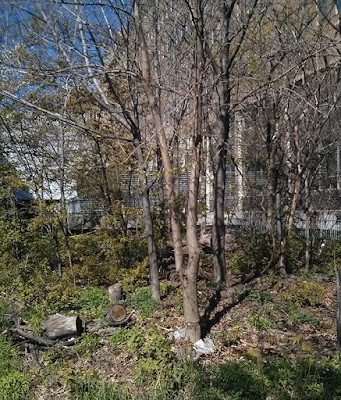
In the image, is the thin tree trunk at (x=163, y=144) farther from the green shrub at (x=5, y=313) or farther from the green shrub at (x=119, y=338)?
the green shrub at (x=5, y=313)

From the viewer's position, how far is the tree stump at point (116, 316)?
18.4 feet

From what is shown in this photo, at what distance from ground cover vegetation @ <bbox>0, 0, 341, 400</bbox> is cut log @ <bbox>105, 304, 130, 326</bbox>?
0.12m

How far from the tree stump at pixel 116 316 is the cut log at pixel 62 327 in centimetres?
45

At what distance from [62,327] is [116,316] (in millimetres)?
839

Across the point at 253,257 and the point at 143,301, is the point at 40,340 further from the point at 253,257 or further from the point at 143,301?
the point at 253,257

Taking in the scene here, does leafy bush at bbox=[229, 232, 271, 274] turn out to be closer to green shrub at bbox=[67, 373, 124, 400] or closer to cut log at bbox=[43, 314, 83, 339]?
cut log at bbox=[43, 314, 83, 339]

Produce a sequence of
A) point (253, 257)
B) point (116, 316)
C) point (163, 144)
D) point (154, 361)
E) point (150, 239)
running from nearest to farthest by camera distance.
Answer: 1. point (154, 361)
2. point (163, 144)
3. point (116, 316)
4. point (150, 239)
5. point (253, 257)

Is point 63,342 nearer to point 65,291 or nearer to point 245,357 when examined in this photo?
point 65,291

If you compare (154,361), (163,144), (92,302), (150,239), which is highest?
(163,144)

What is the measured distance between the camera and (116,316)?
5.69 meters

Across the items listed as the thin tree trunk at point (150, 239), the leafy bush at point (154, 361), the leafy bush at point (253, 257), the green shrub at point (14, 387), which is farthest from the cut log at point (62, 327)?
the leafy bush at point (253, 257)

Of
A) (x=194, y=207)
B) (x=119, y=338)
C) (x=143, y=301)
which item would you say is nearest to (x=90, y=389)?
(x=119, y=338)

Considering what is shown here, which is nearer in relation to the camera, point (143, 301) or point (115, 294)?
point (143, 301)

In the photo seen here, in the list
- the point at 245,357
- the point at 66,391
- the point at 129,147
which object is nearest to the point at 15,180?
the point at 129,147
